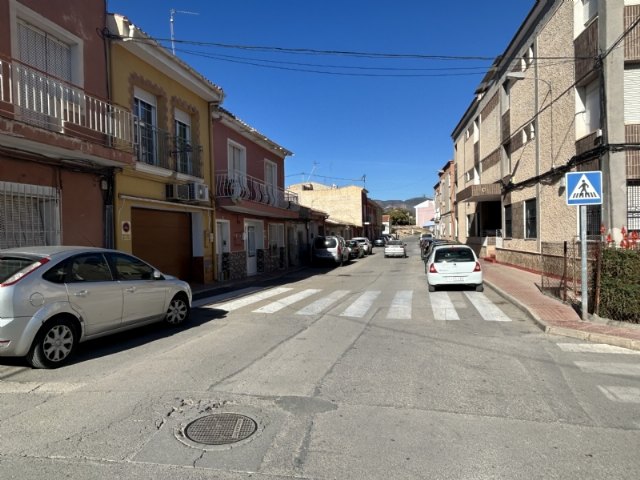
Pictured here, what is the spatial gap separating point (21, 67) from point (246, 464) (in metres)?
8.99

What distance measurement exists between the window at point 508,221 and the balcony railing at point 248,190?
11164mm

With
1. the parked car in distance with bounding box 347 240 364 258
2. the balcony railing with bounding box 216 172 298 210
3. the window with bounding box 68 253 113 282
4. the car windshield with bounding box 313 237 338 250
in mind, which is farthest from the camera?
the parked car in distance with bounding box 347 240 364 258

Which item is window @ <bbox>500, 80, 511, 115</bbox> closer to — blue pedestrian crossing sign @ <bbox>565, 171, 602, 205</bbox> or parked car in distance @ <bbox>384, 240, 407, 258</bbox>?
parked car in distance @ <bbox>384, 240, 407, 258</bbox>

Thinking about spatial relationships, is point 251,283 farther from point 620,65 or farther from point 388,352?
point 620,65

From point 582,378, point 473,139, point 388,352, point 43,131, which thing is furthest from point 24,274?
point 473,139

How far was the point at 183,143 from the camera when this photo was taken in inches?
608

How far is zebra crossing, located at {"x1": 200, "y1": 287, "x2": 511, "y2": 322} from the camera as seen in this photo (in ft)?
32.9

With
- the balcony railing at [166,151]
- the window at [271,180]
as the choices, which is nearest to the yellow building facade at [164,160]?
the balcony railing at [166,151]

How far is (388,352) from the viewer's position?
21.7 feet

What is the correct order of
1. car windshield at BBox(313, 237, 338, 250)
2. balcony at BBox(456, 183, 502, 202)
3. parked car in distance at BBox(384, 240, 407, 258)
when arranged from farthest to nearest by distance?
1. parked car in distance at BBox(384, 240, 407, 258)
2. car windshield at BBox(313, 237, 338, 250)
3. balcony at BBox(456, 183, 502, 202)

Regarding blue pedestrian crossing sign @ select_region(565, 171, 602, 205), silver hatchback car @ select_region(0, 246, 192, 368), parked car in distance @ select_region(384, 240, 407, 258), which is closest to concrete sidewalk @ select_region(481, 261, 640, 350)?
blue pedestrian crossing sign @ select_region(565, 171, 602, 205)

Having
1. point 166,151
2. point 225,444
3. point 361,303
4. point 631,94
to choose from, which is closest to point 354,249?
point 166,151

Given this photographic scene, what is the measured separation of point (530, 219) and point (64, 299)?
61.8 ft

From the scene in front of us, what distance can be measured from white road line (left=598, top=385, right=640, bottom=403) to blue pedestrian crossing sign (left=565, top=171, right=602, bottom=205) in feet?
14.2
